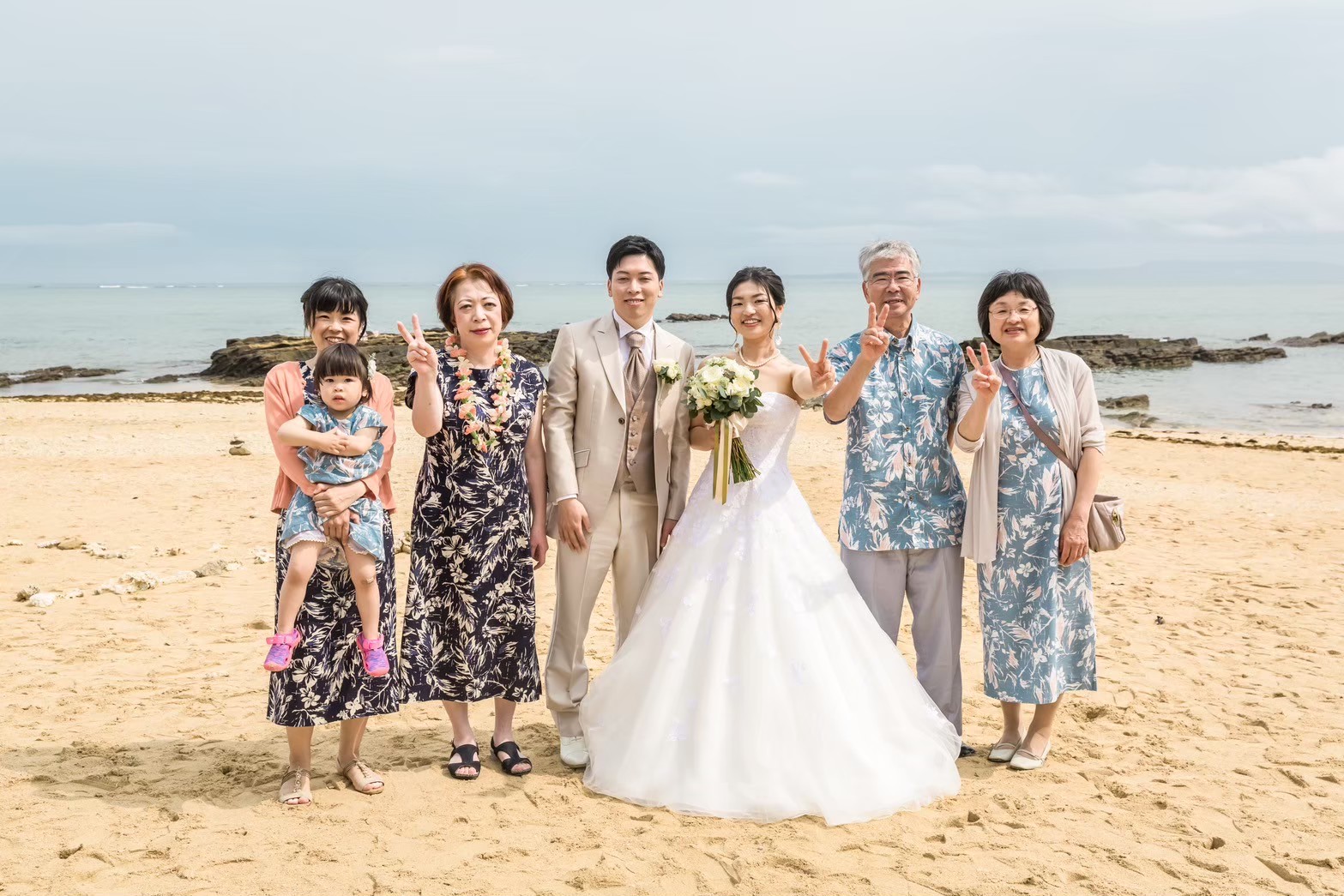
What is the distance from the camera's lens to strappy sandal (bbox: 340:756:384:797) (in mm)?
4784

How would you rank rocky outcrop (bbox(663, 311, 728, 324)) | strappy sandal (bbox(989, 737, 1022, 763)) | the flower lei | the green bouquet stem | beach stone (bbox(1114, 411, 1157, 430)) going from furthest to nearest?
1. rocky outcrop (bbox(663, 311, 728, 324))
2. beach stone (bbox(1114, 411, 1157, 430))
3. strappy sandal (bbox(989, 737, 1022, 763))
4. the green bouquet stem
5. the flower lei

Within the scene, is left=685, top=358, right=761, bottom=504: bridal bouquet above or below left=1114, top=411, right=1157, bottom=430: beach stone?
above

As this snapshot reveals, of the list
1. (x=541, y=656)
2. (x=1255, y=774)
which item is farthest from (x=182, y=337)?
(x=1255, y=774)

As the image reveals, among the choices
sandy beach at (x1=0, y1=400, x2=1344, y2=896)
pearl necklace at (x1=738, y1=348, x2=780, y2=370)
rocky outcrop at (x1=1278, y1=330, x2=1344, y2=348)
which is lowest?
sandy beach at (x1=0, y1=400, x2=1344, y2=896)

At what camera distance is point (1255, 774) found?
5.15 metres

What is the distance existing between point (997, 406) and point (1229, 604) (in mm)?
5133

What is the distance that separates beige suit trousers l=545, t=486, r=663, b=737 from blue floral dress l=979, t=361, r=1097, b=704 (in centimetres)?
174

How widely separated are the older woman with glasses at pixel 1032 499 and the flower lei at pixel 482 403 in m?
2.22

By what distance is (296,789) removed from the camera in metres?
4.67

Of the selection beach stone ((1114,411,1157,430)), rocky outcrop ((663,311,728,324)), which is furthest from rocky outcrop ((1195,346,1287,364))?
rocky outcrop ((663,311,728,324))

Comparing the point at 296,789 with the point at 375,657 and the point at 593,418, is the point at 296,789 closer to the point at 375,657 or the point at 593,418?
the point at 375,657

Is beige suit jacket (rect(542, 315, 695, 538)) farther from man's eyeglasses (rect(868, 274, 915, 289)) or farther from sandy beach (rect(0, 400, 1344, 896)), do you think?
sandy beach (rect(0, 400, 1344, 896))

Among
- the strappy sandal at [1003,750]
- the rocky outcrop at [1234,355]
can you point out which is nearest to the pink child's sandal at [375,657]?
the strappy sandal at [1003,750]

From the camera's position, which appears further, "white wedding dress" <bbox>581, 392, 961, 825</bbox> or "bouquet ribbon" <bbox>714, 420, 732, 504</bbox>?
"bouquet ribbon" <bbox>714, 420, 732, 504</bbox>
